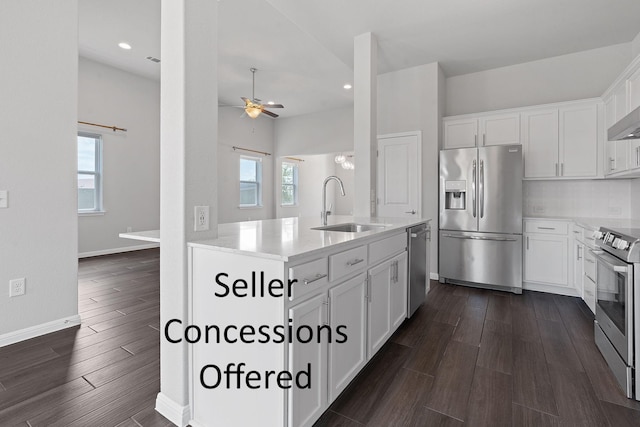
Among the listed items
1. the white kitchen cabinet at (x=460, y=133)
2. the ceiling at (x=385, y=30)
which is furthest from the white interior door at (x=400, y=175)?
the ceiling at (x=385, y=30)

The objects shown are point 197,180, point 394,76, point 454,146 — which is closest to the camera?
point 197,180

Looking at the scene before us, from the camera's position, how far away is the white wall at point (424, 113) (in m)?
4.34

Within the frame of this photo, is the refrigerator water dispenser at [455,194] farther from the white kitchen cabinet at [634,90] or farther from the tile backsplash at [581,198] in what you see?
the white kitchen cabinet at [634,90]

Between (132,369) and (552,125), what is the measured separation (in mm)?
4884

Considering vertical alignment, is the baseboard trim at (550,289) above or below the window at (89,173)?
below

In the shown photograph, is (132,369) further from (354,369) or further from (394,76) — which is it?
(394,76)

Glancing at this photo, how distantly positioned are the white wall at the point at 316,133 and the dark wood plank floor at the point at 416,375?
206 inches

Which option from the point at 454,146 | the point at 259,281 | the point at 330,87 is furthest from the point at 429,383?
the point at 330,87

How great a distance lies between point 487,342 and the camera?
250 cm

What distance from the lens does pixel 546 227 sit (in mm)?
3662

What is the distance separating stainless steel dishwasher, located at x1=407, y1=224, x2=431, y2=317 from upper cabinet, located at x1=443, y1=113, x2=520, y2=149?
5.86 ft

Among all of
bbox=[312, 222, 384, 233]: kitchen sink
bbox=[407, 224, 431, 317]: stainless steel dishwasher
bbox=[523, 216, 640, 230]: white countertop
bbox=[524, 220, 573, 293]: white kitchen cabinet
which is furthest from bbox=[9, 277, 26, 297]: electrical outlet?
bbox=[524, 220, 573, 293]: white kitchen cabinet

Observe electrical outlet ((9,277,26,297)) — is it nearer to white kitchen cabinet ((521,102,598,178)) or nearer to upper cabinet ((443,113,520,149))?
upper cabinet ((443,113,520,149))

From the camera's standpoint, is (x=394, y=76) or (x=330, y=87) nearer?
(x=394, y=76)
